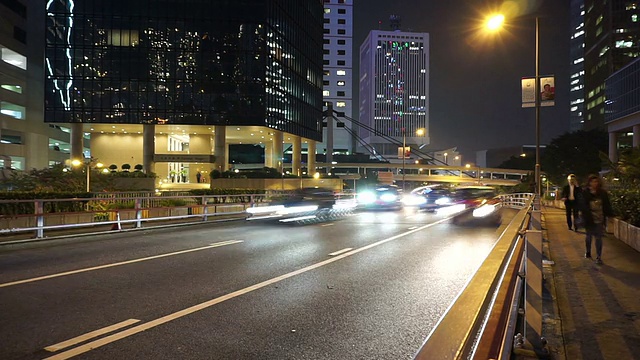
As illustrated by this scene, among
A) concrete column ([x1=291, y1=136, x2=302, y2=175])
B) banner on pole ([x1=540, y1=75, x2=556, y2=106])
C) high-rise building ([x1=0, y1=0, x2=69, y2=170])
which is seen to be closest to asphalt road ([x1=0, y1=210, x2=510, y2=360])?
banner on pole ([x1=540, y1=75, x2=556, y2=106])

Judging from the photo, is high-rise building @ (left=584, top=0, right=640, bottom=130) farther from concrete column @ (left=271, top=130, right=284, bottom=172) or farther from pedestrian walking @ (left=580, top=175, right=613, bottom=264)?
pedestrian walking @ (left=580, top=175, right=613, bottom=264)

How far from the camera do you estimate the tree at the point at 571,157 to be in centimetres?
6356

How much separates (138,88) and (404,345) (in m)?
54.9

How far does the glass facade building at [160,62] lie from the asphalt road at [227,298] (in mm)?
43466

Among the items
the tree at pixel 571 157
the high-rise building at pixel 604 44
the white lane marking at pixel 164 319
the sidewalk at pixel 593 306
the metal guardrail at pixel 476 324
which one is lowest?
the sidewalk at pixel 593 306

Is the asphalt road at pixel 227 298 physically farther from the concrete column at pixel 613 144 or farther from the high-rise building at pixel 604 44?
the high-rise building at pixel 604 44

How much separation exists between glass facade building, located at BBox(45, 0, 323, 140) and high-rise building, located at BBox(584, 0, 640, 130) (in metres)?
105

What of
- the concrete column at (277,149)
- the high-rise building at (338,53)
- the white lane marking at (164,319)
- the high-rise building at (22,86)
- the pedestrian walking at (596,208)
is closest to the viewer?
the white lane marking at (164,319)

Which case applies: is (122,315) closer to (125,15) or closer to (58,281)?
(58,281)

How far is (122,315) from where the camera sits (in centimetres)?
582

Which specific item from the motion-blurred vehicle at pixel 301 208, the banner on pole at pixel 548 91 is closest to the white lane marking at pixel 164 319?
the motion-blurred vehicle at pixel 301 208

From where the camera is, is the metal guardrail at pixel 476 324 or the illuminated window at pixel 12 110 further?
the illuminated window at pixel 12 110

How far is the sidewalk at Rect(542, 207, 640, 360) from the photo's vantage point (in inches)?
192

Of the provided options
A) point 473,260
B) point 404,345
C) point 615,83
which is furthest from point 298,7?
point 404,345
